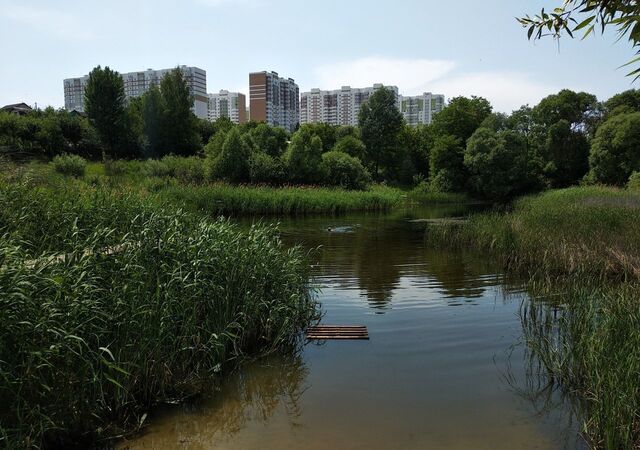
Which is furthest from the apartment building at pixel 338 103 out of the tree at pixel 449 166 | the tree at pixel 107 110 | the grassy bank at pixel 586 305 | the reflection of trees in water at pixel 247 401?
the reflection of trees in water at pixel 247 401

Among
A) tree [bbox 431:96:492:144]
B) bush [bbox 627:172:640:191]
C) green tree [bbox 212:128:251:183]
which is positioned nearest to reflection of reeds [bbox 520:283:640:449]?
bush [bbox 627:172:640:191]

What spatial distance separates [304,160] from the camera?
119ft

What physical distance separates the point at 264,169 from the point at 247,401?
3003 cm

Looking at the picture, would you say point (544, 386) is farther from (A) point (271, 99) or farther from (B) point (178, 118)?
(A) point (271, 99)

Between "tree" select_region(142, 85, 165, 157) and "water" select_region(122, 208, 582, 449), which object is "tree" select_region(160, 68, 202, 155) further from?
"water" select_region(122, 208, 582, 449)

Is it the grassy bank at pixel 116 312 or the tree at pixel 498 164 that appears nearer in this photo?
the grassy bank at pixel 116 312

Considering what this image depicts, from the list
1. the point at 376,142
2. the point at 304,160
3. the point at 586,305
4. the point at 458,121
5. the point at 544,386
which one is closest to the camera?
the point at 544,386

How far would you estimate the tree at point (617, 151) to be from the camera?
3506cm

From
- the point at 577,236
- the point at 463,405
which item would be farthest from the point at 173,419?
the point at 577,236

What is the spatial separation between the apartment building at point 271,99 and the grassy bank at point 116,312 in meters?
94.9

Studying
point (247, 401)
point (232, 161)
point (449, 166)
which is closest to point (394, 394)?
point (247, 401)

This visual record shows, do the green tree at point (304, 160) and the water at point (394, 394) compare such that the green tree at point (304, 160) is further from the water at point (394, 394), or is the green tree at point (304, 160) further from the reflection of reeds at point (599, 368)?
the reflection of reeds at point (599, 368)

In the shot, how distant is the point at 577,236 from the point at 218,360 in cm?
910

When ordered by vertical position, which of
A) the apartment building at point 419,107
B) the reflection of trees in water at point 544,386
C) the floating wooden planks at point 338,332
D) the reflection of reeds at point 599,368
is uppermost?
the apartment building at point 419,107
